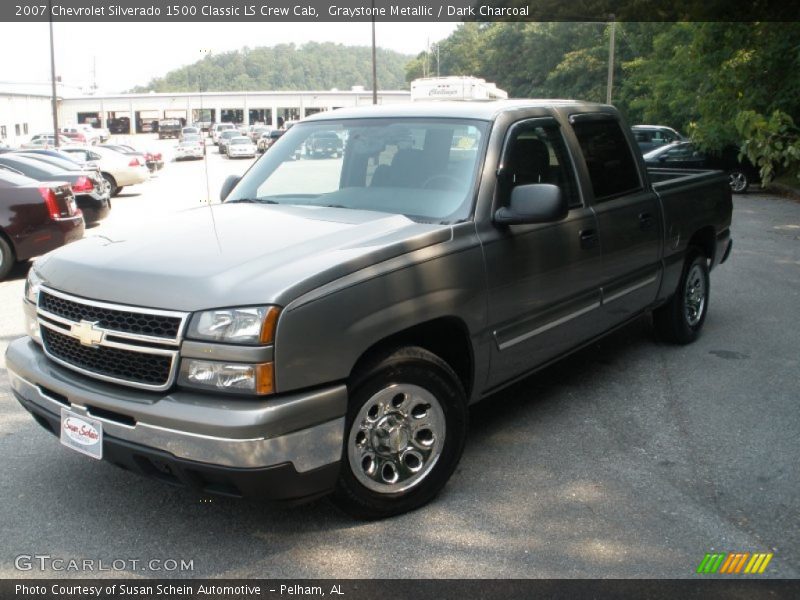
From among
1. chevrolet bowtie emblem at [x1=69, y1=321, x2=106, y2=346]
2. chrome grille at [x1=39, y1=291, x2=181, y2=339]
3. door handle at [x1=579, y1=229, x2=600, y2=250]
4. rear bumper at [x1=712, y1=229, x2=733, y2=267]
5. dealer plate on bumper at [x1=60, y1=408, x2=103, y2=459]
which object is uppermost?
door handle at [x1=579, y1=229, x2=600, y2=250]

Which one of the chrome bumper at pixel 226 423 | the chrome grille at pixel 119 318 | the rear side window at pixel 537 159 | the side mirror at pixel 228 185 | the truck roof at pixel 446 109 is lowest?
the chrome bumper at pixel 226 423

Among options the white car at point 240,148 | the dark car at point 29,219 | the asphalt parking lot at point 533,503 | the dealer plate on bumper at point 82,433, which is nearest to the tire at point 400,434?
the asphalt parking lot at point 533,503

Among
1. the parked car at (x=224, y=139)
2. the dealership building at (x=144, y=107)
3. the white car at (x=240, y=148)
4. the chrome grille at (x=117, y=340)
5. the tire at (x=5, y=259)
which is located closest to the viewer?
the chrome grille at (x=117, y=340)

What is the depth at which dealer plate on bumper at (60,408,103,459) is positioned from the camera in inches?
130

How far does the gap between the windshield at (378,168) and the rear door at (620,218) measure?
1.10 metres

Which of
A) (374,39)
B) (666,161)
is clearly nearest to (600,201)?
(666,161)

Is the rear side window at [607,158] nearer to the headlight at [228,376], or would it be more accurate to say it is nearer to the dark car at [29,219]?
the headlight at [228,376]

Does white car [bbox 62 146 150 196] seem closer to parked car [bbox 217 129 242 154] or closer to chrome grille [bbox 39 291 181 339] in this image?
chrome grille [bbox 39 291 181 339]

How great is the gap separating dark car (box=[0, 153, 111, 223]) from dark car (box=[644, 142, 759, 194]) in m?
14.3

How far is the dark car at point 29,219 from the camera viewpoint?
996cm

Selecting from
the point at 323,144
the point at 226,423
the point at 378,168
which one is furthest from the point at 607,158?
the point at 226,423

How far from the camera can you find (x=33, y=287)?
386 centimetres

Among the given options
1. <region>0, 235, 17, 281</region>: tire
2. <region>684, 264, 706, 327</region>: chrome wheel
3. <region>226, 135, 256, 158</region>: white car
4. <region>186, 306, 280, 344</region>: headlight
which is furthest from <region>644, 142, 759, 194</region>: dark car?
<region>226, 135, 256, 158</region>: white car

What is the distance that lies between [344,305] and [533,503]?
1.42 metres
